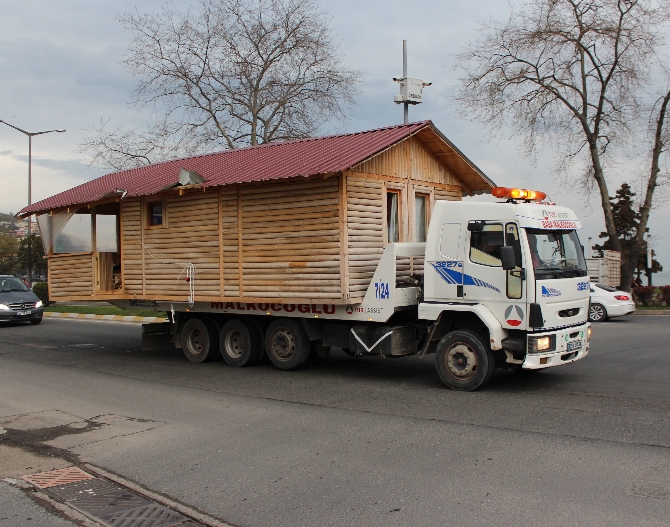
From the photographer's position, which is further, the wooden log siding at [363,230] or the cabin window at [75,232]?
the cabin window at [75,232]

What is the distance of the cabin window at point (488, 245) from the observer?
9.40m

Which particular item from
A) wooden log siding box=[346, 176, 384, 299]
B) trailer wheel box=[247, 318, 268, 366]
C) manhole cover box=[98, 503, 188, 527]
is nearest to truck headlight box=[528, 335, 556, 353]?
wooden log siding box=[346, 176, 384, 299]

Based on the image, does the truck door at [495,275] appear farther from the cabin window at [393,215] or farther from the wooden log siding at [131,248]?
the wooden log siding at [131,248]

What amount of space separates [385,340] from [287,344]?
201cm

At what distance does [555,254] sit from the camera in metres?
9.55

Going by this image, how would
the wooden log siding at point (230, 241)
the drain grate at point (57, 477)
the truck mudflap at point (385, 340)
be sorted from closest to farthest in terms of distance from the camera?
the drain grate at point (57, 477), the truck mudflap at point (385, 340), the wooden log siding at point (230, 241)

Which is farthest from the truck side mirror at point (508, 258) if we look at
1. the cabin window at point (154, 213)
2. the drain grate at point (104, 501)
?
the cabin window at point (154, 213)

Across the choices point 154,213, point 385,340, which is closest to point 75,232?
Answer: point 154,213

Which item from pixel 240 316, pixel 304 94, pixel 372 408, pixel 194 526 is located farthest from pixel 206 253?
pixel 304 94

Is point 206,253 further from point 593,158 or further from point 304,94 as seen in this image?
point 593,158

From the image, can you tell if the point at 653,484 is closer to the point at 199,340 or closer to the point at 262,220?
the point at 262,220

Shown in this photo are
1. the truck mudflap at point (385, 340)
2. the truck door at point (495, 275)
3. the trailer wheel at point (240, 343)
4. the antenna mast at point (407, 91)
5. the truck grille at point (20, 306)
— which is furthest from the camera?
the truck grille at point (20, 306)

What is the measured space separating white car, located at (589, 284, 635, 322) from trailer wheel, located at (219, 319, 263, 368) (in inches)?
507

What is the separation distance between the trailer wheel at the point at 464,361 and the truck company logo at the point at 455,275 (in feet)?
2.22
